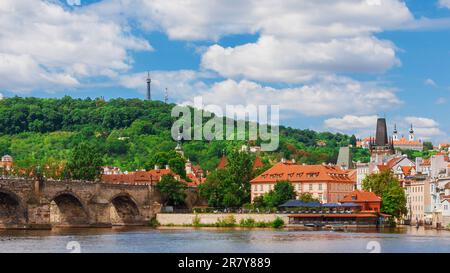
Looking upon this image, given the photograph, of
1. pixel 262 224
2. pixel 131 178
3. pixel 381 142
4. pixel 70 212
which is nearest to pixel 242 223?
pixel 262 224

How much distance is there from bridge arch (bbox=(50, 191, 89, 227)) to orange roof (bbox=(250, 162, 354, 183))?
2412 cm

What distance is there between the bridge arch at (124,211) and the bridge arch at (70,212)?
26.7 ft

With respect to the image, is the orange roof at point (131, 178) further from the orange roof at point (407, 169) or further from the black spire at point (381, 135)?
the black spire at point (381, 135)

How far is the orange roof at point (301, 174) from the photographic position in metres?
109

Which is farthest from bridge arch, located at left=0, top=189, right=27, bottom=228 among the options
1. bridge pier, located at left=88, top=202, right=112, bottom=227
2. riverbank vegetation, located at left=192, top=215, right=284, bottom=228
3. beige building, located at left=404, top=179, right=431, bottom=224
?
beige building, located at left=404, top=179, right=431, bottom=224

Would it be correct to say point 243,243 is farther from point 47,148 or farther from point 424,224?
→ point 47,148

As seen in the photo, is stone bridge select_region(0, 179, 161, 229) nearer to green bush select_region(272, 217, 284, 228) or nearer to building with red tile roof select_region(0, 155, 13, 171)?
green bush select_region(272, 217, 284, 228)

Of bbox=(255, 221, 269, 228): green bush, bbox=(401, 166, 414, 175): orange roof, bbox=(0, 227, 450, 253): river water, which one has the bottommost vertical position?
bbox=(0, 227, 450, 253): river water

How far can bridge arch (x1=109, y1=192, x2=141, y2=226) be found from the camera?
105 meters

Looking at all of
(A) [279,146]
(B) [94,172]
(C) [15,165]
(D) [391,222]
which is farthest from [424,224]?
(A) [279,146]

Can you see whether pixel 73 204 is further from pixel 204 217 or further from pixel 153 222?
pixel 204 217

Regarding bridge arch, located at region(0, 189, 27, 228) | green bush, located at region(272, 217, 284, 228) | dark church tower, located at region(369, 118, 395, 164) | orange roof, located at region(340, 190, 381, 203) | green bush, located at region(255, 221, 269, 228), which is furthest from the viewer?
dark church tower, located at region(369, 118, 395, 164)

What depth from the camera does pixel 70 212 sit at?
320ft

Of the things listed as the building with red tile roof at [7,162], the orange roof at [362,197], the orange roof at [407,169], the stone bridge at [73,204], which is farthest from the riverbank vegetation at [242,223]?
the building with red tile roof at [7,162]
